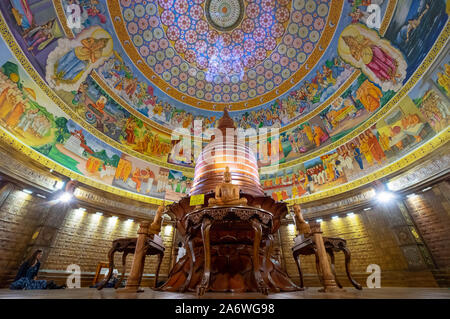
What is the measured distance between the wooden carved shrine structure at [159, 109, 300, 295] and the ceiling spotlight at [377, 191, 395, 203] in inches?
301

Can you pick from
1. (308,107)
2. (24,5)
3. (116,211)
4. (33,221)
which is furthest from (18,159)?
(308,107)

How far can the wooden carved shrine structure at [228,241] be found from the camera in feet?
9.29

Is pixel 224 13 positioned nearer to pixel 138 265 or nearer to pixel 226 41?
pixel 226 41

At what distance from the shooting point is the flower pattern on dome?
14.0 m

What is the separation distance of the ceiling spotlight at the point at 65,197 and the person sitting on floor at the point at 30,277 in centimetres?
213

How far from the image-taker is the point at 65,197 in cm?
881

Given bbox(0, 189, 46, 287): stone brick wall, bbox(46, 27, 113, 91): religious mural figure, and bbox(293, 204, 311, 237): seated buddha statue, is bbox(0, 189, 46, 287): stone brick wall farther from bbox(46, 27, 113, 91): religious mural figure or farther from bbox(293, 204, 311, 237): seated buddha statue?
bbox(293, 204, 311, 237): seated buddha statue

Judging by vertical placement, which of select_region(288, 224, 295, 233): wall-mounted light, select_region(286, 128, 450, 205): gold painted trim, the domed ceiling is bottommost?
select_region(288, 224, 295, 233): wall-mounted light

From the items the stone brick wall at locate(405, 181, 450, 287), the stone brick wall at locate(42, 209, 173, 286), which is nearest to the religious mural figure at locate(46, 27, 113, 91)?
the stone brick wall at locate(42, 209, 173, 286)

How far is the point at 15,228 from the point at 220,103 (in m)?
15.6

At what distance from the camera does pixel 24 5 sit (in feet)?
27.1

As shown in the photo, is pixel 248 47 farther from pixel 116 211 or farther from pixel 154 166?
pixel 116 211

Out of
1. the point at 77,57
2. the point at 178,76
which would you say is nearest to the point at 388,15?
the point at 178,76

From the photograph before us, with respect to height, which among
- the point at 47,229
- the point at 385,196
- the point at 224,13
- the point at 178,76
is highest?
the point at 224,13
